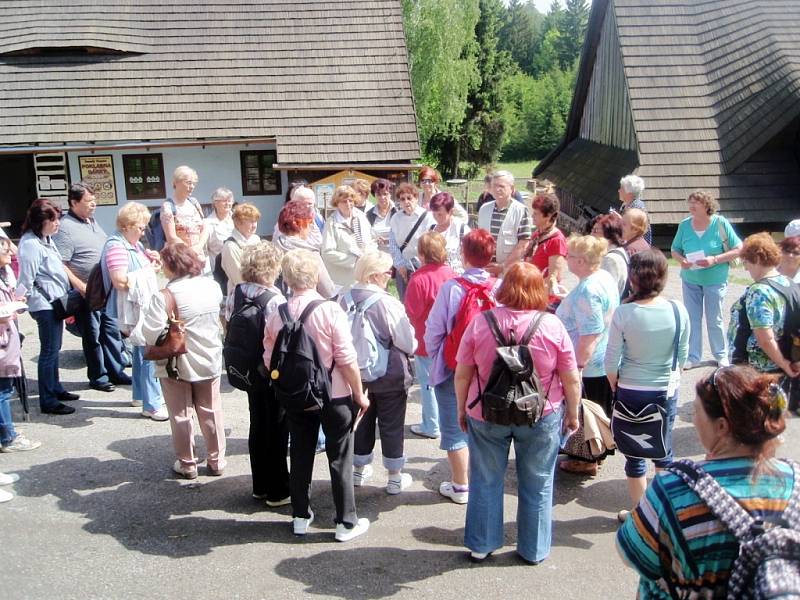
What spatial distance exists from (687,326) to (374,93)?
15.4 m

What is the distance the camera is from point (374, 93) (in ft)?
61.7

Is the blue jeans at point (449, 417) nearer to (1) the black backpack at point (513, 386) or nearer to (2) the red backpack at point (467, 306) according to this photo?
(2) the red backpack at point (467, 306)

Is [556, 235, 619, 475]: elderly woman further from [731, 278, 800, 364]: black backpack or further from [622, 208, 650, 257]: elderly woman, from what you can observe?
[622, 208, 650, 257]: elderly woman

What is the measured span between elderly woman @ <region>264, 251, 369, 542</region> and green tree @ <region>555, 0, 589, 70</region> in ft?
239

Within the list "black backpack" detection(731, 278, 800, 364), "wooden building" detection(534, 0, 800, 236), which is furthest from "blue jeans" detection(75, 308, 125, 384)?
"wooden building" detection(534, 0, 800, 236)

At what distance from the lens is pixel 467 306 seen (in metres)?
4.88

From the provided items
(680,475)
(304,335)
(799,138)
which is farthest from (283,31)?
(680,475)

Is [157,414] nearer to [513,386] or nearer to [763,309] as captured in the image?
[513,386]

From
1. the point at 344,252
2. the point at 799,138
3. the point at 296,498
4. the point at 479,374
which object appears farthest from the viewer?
the point at 799,138

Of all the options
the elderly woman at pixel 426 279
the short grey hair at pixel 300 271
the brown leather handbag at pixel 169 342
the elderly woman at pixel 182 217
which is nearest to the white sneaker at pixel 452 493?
the elderly woman at pixel 426 279

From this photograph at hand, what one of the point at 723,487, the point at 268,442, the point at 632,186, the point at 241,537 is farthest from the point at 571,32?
the point at 723,487

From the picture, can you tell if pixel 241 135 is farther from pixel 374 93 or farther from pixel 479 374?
pixel 479 374

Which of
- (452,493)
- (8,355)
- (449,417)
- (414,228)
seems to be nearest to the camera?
(449,417)

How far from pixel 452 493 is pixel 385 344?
1.17m
